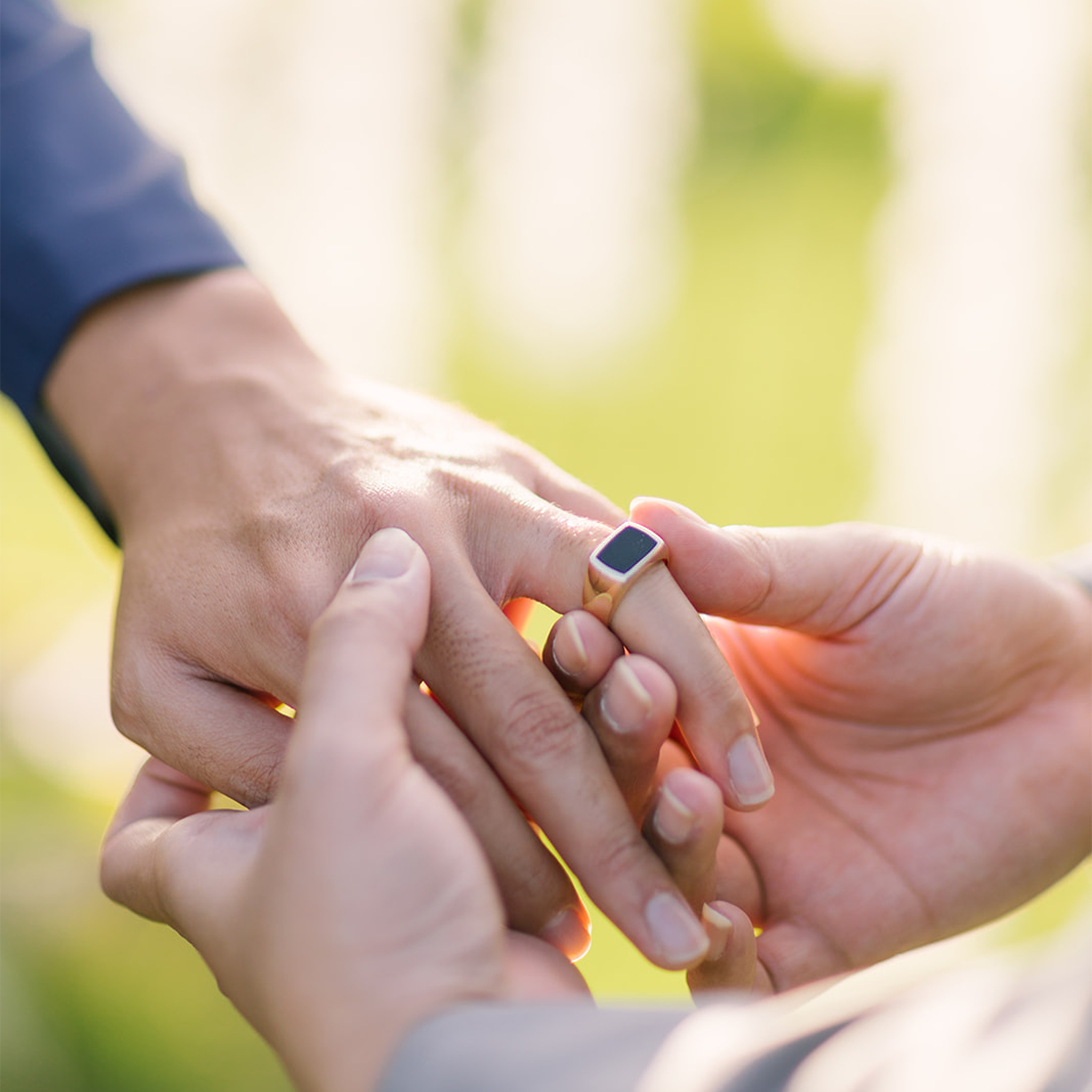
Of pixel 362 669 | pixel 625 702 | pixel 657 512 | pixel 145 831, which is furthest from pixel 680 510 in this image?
pixel 145 831

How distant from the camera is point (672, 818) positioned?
3.28 feet

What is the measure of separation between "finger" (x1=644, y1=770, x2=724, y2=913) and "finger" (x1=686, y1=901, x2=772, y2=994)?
0.26 feet

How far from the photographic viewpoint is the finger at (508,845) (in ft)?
3.31

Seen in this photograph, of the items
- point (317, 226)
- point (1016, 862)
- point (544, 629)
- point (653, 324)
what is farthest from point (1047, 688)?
point (317, 226)

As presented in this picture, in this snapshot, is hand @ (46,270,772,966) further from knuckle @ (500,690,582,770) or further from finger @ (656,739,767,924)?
finger @ (656,739,767,924)

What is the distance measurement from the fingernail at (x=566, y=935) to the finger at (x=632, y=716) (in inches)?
5.6

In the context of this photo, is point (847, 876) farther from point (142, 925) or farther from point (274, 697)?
point (142, 925)

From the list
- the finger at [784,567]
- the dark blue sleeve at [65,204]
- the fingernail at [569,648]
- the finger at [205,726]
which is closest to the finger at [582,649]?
the fingernail at [569,648]

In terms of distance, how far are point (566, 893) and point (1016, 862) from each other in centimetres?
74

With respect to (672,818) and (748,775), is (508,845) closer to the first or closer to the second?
(672,818)

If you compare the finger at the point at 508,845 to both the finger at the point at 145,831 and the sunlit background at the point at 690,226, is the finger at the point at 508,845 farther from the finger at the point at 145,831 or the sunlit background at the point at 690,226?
the sunlit background at the point at 690,226

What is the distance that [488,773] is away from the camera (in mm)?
1048

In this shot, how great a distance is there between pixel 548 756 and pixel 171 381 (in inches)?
32.4

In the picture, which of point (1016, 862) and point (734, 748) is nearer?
point (734, 748)
